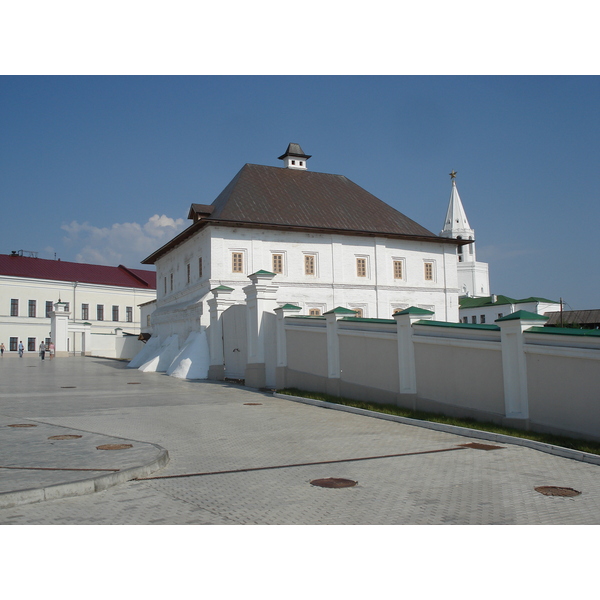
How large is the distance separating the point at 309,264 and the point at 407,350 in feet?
69.9

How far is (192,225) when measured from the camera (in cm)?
3084

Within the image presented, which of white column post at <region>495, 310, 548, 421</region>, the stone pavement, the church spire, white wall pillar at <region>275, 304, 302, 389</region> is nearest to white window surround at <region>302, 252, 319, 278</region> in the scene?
white wall pillar at <region>275, 304, 302, 389</region>

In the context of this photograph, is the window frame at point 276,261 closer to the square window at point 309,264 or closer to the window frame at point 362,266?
the square window at point 309,264

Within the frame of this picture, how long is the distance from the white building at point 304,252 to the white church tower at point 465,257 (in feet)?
194

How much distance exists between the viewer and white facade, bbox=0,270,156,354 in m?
58.9

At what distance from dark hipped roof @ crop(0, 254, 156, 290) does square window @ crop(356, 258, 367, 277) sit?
132 feet

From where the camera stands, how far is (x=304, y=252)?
3262cm

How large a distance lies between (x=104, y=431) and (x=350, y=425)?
4.15 metres

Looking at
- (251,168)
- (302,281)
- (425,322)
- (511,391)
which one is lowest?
(511,391)

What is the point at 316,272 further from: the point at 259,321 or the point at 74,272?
the point at 74,272

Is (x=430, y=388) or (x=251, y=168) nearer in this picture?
(x=430, y=388)

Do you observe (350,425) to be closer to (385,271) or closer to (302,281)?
(302,281)

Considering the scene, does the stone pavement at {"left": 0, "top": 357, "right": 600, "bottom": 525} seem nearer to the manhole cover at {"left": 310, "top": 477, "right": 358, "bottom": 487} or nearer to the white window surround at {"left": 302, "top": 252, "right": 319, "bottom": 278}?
the manhole cover at {"left": 310, "top": 477, "right": 358, "bottom": 487}

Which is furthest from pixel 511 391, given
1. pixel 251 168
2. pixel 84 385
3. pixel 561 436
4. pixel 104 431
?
pixel 251 168
